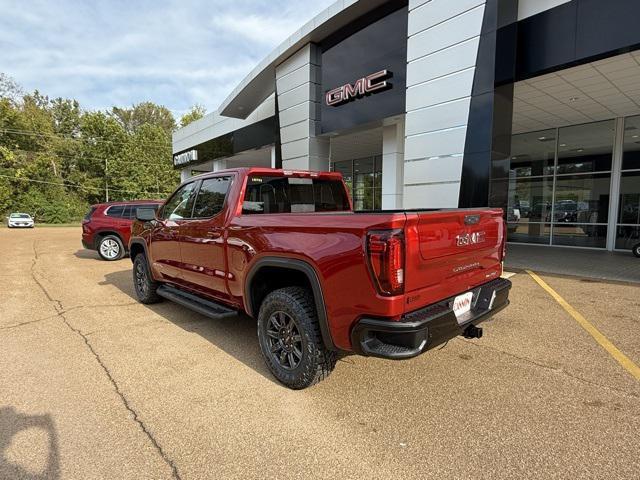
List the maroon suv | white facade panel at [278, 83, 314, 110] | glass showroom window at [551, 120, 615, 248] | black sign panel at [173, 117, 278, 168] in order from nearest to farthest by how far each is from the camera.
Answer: the maroon suv → white facade panel at [278, 83, 314, 110] → glass showroom window at [551, 120, 615, 248] → black sign panel at [173, 117, 278, 168]

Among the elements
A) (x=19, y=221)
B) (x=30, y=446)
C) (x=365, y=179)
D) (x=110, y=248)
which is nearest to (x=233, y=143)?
(x=365, y=179)

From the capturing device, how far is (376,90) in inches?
389

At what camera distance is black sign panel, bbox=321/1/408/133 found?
9.36m

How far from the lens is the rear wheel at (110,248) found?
11305 millimetres

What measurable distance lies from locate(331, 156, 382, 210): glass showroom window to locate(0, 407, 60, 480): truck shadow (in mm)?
16992

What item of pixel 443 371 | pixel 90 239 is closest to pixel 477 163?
pixel 443 371

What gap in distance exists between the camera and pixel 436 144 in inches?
324

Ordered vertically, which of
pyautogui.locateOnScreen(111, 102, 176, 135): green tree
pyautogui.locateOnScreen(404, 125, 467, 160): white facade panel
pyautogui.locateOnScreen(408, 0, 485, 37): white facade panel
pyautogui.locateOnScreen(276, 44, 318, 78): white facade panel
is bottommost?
pyautogui.locateOnScreen(404, 125, 467, 160): white facade panel

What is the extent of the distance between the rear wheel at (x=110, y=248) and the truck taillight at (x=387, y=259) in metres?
11.0

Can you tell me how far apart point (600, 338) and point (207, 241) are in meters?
4.64

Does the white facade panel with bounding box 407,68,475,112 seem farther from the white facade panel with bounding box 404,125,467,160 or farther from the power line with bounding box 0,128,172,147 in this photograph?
the power line with bounding box 0,128,172,147

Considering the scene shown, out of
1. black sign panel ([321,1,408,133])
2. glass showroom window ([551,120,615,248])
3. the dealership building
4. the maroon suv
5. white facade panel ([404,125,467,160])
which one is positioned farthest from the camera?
glass showroom window ([551,120,615,248])

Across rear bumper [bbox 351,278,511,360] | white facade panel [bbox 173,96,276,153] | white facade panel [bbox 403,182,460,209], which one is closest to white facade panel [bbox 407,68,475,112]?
white facade panel [bbox 403,182,460,209]

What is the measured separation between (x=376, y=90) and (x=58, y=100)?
62212 millimetres
